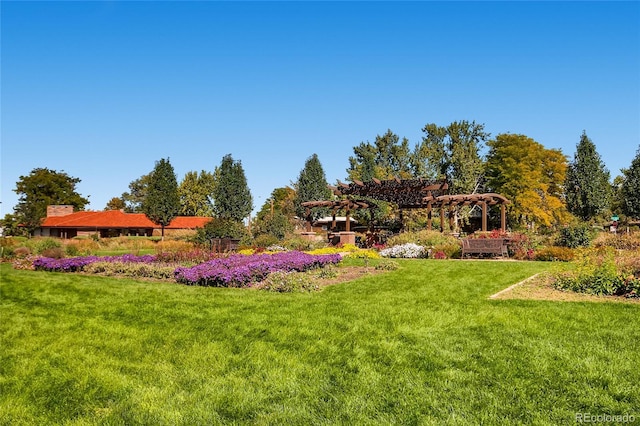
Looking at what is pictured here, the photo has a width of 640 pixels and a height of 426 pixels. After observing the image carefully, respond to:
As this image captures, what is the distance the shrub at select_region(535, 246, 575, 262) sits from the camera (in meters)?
14.4

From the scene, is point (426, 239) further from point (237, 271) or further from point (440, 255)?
point (237, 271)

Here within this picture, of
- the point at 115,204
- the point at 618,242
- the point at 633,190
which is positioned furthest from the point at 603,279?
the point at 115,204

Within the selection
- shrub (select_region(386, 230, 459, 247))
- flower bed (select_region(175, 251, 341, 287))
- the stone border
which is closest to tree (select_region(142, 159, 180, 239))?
shrub (select_region(386, 230, 459, 247))

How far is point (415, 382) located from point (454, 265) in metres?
9.45

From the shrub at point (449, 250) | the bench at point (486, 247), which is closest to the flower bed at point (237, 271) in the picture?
the shrub at point (449, 250)

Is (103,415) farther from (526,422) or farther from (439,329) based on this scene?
(439,329)

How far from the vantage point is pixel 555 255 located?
48.1ft

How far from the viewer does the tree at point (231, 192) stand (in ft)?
151

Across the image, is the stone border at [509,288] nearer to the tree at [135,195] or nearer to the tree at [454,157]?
the tree at [454,157]

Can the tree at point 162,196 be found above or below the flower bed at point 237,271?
above

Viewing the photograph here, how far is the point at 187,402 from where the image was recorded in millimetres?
3371

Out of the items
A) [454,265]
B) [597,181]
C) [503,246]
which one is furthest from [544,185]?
[454,265]

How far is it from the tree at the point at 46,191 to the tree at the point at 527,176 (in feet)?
164

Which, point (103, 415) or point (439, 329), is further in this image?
point (439, 329)
